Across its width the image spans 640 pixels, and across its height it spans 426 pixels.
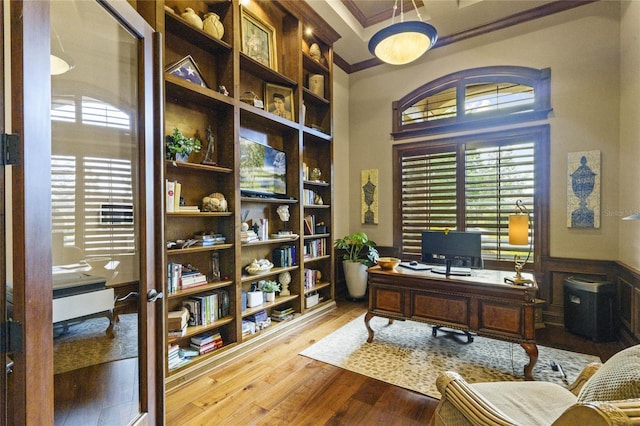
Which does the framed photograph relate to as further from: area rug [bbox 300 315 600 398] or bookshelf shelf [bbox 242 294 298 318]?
area rug [bbox 300 315 600 398]

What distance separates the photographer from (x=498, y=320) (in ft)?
7.79

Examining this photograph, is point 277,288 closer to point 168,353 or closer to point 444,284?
point 168,353

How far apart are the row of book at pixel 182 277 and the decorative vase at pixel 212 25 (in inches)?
82.3

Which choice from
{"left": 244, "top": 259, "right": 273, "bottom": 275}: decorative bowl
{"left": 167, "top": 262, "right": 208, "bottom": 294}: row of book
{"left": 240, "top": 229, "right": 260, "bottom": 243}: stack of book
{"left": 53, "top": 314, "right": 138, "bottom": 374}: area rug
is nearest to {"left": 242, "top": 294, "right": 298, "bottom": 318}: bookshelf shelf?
{"left": 244, "top": 259, "right": 273, "bottom": 275}: decorative bowl

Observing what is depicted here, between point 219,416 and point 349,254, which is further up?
point 349,254

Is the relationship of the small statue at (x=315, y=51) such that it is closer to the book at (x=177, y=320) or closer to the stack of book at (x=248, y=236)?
the stack of book at (x=248, y=236)

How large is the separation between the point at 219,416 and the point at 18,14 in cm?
223

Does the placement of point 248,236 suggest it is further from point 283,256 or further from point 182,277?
point 182,277

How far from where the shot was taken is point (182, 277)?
8.11 ft

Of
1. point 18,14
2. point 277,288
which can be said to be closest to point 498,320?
point 277,288

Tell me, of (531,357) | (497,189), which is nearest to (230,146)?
(531,357)

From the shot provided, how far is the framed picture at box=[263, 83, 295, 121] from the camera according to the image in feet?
11.5

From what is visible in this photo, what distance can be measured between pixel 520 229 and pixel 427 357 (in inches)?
54.9

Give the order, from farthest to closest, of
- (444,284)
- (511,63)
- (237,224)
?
(511,63), (237,224), (444,284)
